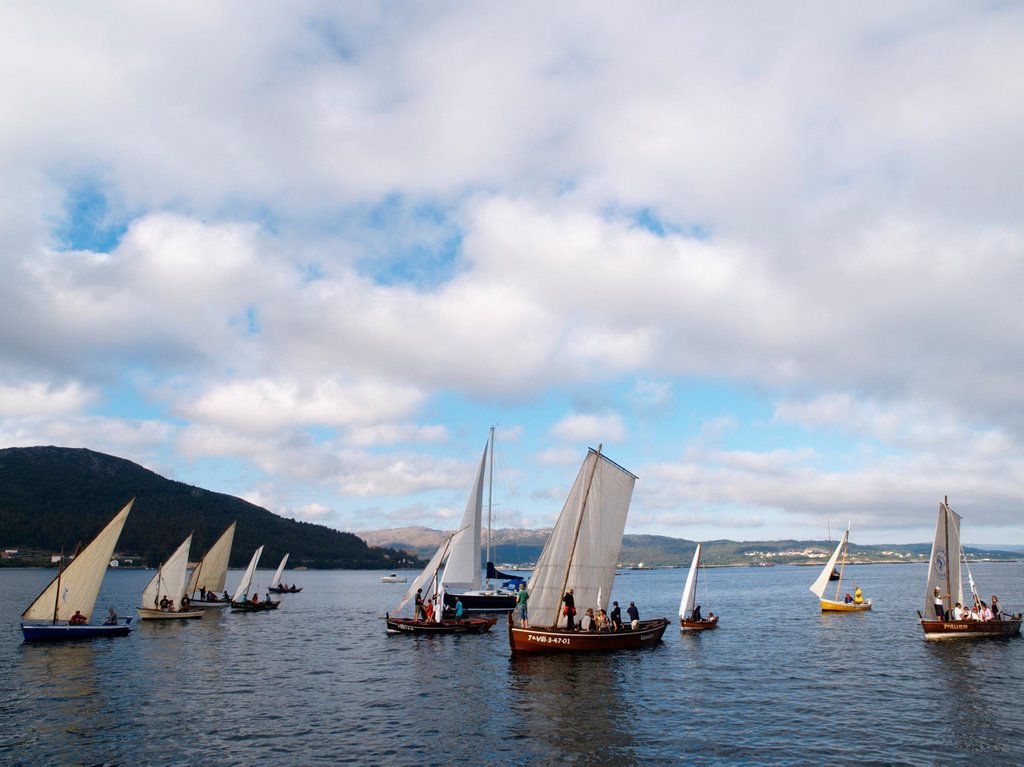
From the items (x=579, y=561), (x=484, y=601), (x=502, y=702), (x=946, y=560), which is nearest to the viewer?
(x=502, y=702)

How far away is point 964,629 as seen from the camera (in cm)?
5269

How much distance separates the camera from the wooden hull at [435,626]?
59031 mm

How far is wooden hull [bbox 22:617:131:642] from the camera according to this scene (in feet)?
169

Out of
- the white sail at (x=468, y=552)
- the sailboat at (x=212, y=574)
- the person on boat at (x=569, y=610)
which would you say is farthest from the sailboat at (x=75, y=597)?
the person on boat at (x=569, y=610)

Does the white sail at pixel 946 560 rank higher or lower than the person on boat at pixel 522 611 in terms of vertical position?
higher

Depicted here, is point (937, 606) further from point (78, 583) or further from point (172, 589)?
point (172, 589)

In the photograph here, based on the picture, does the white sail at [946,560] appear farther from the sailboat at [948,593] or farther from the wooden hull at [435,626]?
the wooden hull at [435,626]

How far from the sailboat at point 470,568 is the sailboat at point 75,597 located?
28747 mm

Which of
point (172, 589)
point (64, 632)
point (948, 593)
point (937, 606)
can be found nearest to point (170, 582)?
point (172, 589)

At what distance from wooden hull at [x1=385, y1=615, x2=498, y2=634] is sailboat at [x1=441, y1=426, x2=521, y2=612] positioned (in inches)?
207

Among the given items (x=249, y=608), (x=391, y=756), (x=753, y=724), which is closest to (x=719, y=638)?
(x=753, y=724)

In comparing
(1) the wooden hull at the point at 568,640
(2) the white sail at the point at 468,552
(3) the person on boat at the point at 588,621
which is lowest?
(1) the wooden hull at the point at 568,640

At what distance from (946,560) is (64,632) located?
72.1 meters

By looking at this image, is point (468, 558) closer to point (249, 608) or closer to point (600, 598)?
point (600, 598)
